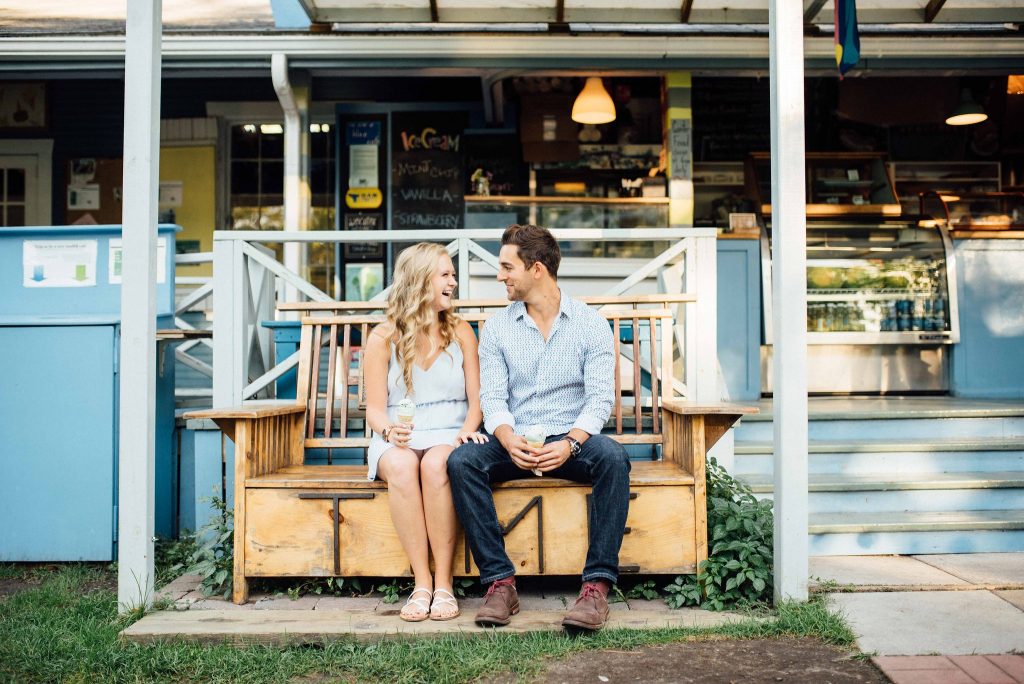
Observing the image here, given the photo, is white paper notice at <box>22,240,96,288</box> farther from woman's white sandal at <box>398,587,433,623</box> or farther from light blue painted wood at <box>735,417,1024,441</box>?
light blue painted wood at <box>735,417,1024,441</box>

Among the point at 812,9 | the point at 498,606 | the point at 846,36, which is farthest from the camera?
the point at 812,9

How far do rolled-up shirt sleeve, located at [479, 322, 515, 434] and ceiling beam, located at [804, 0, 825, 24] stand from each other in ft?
10.9

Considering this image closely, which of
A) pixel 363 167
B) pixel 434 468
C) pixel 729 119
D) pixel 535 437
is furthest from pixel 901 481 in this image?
pixel 363 167

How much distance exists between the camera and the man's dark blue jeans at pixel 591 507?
10.5ft

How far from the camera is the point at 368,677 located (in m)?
2.77

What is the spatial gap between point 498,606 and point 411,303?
4.16 feet

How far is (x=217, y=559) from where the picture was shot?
3678 millimetres

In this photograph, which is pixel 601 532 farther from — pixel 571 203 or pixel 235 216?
pixel 235 216

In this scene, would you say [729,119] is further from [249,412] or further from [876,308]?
[249,412]

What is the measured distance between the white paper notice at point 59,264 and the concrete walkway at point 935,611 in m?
4.00

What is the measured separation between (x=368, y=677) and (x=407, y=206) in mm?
6174

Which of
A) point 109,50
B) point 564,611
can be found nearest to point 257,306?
point 564,611

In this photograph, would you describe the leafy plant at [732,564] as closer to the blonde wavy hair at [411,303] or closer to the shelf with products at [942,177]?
the blonde wavy hair at [411,303]

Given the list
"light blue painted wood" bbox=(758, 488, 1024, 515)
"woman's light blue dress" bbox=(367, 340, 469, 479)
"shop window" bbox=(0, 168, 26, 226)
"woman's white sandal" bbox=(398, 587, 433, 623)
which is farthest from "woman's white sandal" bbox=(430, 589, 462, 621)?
"shop window" bbox=(0, 168, 26, 226)
